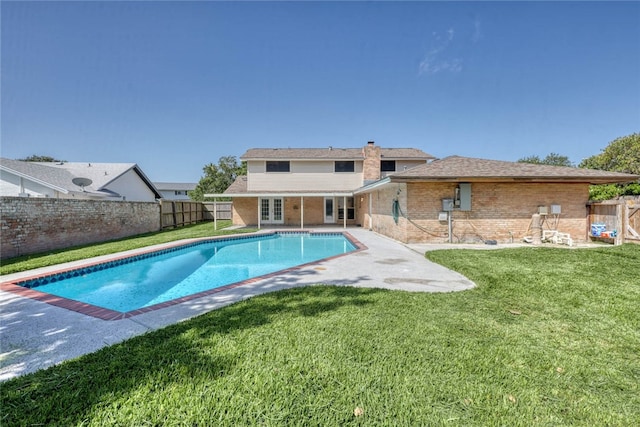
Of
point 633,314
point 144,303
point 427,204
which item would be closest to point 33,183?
point 144,303

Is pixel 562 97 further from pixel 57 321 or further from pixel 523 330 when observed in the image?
pixel 57 321

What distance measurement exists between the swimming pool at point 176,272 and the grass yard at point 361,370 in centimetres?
207

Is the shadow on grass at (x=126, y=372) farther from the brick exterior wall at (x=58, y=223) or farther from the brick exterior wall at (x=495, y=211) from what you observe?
the brick exterior wall at (x=58, y=223)

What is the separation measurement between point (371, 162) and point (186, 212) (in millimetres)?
16708

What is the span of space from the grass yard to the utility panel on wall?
698cm

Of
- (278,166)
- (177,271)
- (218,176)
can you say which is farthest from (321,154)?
(218,176)

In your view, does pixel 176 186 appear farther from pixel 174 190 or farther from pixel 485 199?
pixel 485 199

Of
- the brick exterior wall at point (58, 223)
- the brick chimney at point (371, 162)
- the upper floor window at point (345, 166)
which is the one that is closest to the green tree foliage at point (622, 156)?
the brick chimney at point (371, 162)

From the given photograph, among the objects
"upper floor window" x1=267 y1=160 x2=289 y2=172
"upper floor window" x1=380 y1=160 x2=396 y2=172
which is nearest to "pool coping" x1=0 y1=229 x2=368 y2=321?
"upper floor window" x1=267 y1=160 x2=289 y2=172

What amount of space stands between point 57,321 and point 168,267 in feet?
18.5

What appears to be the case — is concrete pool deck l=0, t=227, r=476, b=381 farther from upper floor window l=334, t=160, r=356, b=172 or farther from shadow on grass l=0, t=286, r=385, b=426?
upper floor window l=334, t=160, r=356, b=172

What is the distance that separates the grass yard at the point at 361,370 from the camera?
215 centimetres

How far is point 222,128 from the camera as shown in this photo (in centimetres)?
2462

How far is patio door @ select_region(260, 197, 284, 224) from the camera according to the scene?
21.7m
